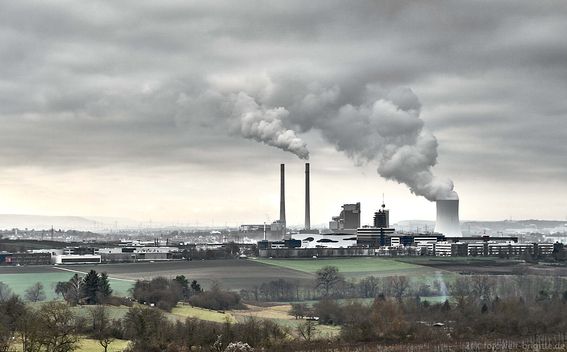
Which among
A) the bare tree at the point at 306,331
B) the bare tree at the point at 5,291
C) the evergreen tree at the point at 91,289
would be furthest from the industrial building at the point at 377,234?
the bare tree at the point at 306,331

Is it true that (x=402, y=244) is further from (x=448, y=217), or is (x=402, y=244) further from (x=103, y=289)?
(x=103, y=289)

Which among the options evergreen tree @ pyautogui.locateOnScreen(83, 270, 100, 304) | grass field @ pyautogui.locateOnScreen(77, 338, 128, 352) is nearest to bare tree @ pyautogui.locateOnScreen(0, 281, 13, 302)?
evergreen tree @ pyautogui.locateOnScreen(83, 270, 100, 304)

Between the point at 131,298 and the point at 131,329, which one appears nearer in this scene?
the point at 131,329

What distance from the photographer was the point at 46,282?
105 metres

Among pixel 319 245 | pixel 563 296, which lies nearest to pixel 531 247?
pixel 319 245

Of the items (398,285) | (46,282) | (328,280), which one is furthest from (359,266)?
(46,282)

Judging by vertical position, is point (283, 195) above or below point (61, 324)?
above

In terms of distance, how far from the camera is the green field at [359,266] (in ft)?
400

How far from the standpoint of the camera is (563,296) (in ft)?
281

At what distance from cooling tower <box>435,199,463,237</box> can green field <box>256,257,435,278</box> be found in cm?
1493

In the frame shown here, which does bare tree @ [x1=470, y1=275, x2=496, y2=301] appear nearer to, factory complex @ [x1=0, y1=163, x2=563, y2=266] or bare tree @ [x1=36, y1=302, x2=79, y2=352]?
factory complex @ [x1=0, y1=163, x2=563, y2=266]

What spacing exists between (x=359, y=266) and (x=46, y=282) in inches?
2042

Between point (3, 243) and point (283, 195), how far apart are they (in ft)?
210

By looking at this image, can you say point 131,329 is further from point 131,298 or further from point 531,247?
point 531,247
